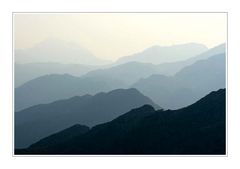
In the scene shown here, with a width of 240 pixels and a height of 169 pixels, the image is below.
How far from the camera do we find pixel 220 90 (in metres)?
13.0

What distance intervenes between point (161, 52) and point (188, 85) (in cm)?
41

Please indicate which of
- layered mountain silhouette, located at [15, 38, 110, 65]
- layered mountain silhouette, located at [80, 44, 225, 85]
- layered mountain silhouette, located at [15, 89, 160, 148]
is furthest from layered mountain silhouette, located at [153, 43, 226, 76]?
layered mountain silhouette, located at [15, 38, 110, 65]

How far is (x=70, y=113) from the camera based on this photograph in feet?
42.7

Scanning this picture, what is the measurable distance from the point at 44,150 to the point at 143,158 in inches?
37.5

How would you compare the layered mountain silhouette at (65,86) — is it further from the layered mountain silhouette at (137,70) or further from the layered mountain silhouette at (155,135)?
the layered mountain silhouette at (155,135)

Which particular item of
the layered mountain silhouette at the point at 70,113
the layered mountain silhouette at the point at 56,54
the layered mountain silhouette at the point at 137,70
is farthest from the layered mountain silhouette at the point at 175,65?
the layered mountain silhouette at the point at 56,54

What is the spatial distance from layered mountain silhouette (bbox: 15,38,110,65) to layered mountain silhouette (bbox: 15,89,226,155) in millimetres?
642

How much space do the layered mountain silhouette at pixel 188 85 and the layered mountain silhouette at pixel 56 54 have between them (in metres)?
0.51

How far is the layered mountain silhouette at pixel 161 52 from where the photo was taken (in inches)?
512

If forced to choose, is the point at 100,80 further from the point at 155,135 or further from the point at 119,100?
the point at 155,135

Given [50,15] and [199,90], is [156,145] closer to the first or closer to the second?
[199,90]

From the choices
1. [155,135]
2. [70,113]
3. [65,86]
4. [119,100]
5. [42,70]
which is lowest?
[155,135]

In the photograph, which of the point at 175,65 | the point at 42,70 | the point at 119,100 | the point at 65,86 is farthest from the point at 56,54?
the point at 175,65
